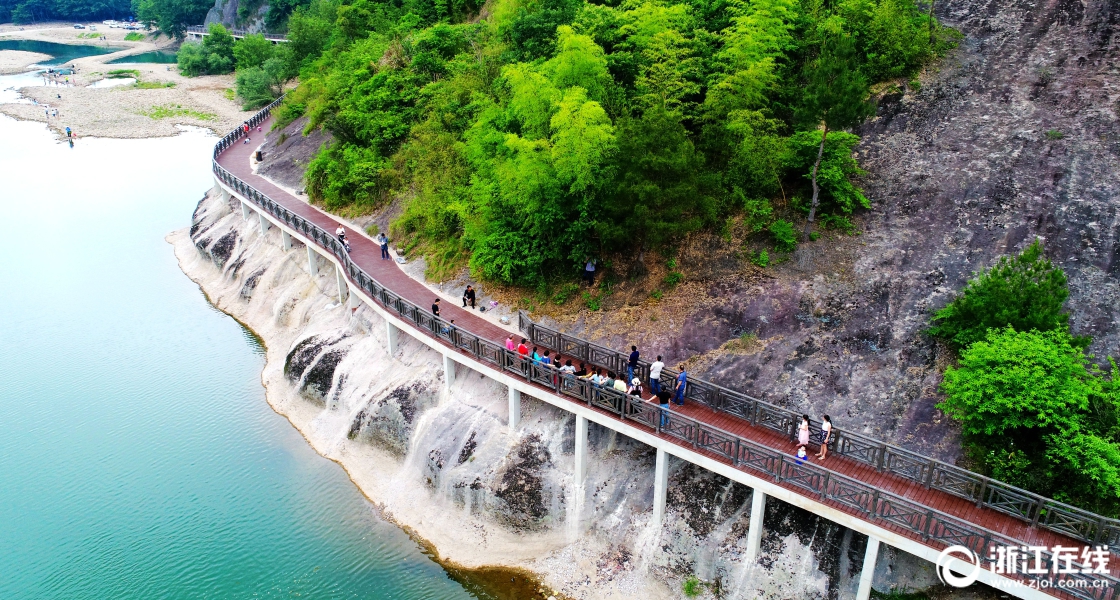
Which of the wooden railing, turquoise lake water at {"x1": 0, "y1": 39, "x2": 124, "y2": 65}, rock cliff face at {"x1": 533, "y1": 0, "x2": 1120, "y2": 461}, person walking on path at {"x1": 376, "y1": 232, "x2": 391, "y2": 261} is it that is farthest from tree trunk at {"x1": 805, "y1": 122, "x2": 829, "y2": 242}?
turquoise lake water at {"x1": 0, "y1": 39, "x2": 124, "y2": 65}

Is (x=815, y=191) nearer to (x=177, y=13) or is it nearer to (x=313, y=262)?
(x=313, y=262)

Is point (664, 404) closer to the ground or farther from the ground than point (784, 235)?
closer to the ground

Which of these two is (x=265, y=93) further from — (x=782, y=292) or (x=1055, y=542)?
(x=1055, y=542)

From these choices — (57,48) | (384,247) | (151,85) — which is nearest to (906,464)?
(384,247)

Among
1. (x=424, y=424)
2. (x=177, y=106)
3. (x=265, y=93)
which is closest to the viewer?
(x=424, y=424)

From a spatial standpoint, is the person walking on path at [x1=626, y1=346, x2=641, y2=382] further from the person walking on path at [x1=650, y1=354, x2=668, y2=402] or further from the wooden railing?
the person walking on path at [x1=650, y1=354, x2=668, y2=402]

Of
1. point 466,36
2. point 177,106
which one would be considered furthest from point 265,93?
point 466,36

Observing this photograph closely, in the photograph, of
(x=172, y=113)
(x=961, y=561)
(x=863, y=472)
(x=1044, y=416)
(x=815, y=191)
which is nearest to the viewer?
(x=961, y=561)

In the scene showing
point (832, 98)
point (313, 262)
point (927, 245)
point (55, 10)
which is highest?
point (832, 98)
